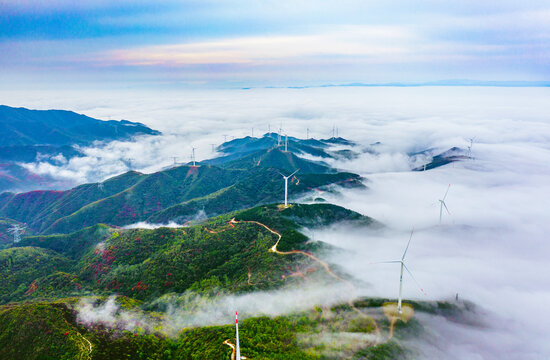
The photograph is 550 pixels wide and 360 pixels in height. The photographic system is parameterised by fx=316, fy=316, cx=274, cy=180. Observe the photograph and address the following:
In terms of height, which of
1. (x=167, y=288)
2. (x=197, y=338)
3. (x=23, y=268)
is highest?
(x=197, y=338)

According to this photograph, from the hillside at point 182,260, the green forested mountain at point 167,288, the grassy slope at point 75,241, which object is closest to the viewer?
the green forested mountain at point 167,288

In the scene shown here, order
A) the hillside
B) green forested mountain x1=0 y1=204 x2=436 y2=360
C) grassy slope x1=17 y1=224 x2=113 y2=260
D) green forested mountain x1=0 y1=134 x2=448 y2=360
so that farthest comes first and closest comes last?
grassy slope x1=17 y1=224 x2=113 y2=260, the hillside, green forested mountain x1=0 y1=134 x2=448 y2=360, green forested mountain x1=0 y1=204 x2=436 y2=360

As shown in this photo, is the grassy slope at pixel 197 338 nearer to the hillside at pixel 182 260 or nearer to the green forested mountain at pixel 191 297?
the green forested mountain at pixel 191 297

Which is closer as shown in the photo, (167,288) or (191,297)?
(191,297)

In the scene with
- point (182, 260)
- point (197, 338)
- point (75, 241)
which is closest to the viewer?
point (197, 338)

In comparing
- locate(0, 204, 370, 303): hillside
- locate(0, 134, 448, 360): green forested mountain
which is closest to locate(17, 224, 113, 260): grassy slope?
locate(0, 134, 448, 360): green forested mountain

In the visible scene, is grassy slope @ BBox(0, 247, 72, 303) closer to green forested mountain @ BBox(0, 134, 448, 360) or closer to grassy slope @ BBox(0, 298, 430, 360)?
green forested mountain @ BBox(0, 134, 448, 360)

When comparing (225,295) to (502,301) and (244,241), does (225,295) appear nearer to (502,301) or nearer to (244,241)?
(244,241)

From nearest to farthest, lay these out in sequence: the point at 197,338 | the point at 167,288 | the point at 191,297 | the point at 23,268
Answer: the point at 197,338 < the point at 191,297 < the point at 167,288 < the point at 23,268

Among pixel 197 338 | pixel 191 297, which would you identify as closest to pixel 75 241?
pixel 191 297

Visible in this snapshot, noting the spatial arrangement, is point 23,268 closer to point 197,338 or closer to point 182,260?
point 182,260

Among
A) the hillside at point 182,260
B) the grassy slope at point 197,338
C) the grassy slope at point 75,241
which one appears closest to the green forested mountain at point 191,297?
the grassy slope at point 197,338

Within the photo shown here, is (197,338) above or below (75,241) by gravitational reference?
above
